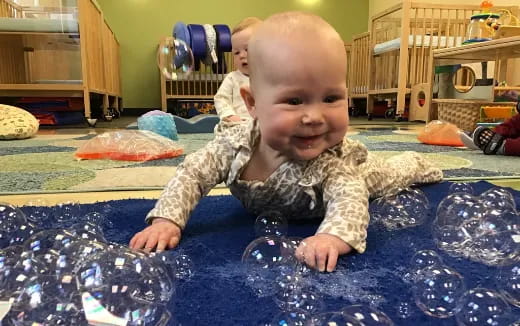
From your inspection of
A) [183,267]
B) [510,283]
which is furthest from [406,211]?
[183,267]

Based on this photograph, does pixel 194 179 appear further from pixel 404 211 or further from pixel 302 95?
pixel 404 211

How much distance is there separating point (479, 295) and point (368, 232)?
37 centimetres

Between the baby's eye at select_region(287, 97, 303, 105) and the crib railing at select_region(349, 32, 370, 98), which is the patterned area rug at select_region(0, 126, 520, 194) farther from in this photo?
the crib railing at select_region(349, 32, 370, 98)

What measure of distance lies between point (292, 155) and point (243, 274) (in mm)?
269

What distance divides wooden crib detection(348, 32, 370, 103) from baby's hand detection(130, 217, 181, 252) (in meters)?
4.50

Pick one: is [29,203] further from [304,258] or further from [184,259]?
[304,258]

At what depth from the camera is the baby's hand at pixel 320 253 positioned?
66 cm

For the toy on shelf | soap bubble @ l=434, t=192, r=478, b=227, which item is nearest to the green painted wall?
the toy on shelf

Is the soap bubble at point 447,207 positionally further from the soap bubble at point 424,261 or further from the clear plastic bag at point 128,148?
the clear plastic bag at point 128,148

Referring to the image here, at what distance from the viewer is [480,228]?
73 cm

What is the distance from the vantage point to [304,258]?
2.17 ft

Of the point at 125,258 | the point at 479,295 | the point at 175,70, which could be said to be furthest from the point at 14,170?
the point at 479,295

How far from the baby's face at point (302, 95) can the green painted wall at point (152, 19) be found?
5014 mm

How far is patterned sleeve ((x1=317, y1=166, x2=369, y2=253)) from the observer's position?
722 mm
